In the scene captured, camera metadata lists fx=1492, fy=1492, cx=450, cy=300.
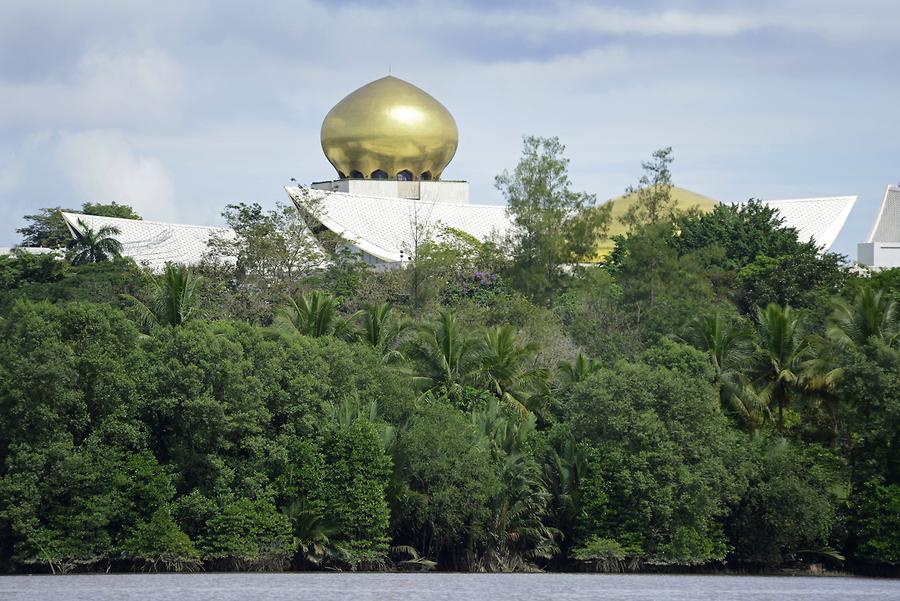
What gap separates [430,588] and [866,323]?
11.4m

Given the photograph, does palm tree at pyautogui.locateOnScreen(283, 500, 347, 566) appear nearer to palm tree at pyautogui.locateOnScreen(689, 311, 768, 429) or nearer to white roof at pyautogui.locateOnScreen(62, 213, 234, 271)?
Result: palm tree at pyautogui.locateOnScreen(689, 311, 768, 429)

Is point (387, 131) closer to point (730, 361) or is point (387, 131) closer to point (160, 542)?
point (730, 361)

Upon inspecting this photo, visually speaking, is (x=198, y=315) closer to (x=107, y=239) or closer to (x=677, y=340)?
(x=677, y=340)

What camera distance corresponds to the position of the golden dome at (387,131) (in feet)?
210

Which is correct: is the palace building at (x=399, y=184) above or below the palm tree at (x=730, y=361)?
above

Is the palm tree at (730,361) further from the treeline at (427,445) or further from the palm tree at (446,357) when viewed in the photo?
the palm tree at (446,357)

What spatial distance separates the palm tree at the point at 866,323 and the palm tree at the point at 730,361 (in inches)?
75.3

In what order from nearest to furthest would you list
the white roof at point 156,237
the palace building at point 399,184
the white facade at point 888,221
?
the white roof at point 156,237 → the palace building at point 399,184 → the white facade at point 888,221

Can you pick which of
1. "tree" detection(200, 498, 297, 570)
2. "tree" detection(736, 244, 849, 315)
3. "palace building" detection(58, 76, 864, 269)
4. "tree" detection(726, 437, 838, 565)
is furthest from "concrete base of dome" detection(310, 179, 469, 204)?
"tree" detection(200, 498, 297, 570)

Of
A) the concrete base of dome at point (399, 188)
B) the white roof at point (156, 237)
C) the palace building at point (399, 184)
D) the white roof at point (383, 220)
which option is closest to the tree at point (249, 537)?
the white roof at point (156, 237)

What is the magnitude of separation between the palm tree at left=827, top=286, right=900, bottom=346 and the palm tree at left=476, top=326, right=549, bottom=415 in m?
6.15

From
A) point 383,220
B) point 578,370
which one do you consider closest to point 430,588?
point 578,370

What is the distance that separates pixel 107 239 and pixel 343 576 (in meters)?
30.1

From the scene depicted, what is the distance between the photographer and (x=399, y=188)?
66.1m
